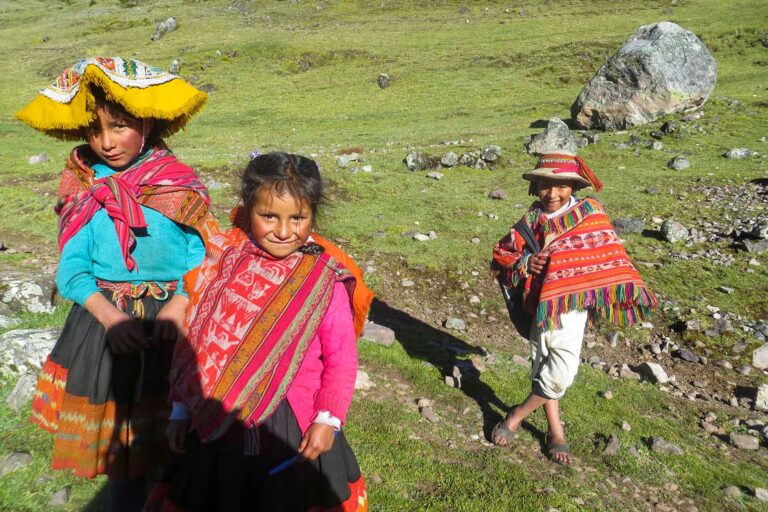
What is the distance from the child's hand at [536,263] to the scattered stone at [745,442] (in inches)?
86.9

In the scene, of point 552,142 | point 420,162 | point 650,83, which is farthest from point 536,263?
point 650,83

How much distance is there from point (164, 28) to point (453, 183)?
1614 inches

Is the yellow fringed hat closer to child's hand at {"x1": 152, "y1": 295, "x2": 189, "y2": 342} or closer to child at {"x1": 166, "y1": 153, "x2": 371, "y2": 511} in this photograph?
child at {"x1": 166, "y1": 153, "x2": 371, "y2": 511}

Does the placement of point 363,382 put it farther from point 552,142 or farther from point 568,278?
point 552,142

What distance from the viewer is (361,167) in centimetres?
1195

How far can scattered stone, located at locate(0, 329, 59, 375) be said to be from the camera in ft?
13.1

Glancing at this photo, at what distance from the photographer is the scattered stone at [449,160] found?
40.4 feet

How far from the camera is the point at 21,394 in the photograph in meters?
3.75

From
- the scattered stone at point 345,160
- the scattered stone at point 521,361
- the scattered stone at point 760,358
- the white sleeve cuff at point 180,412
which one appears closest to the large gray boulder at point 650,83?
the scattered stone at point 345,160

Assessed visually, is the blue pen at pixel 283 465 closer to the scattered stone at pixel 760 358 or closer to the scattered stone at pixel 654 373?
the scattered stone at pixel 654 373

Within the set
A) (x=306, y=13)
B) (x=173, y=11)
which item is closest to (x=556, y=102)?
(x=306, y=13)

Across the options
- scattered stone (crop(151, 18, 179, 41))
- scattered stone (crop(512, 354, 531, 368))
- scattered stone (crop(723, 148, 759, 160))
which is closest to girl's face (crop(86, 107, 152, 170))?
scattered stone (crop(512, 354, 531, 368))

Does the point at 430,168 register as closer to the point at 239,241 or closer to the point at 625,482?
the point at 625,482

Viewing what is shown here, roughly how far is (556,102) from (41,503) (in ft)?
70.3
